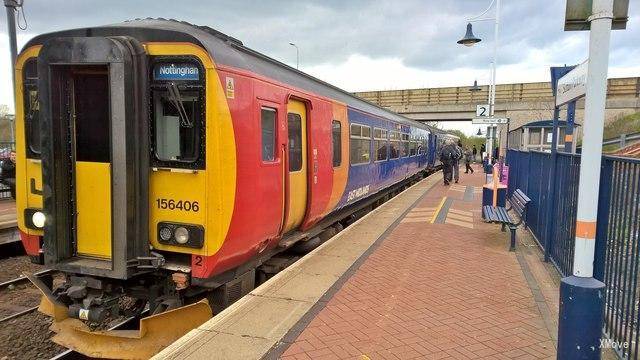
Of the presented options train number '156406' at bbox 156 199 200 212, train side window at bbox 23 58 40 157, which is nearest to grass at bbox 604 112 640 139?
train number '156406' at bbox 156 199 200 212

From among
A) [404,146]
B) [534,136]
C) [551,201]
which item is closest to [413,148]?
[404,146]

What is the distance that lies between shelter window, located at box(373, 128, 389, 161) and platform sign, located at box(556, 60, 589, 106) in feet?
18.1

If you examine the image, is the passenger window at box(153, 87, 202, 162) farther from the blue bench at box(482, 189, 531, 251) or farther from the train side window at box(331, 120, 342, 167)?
the blue bench at box(482, 189, 531, 251)

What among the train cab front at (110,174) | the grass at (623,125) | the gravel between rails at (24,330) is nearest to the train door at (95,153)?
the train cab front at (110,174)

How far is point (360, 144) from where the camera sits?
9.92 meters

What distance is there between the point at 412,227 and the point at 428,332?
17.0 feet

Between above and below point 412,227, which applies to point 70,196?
above

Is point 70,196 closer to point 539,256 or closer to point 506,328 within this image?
point 506,328

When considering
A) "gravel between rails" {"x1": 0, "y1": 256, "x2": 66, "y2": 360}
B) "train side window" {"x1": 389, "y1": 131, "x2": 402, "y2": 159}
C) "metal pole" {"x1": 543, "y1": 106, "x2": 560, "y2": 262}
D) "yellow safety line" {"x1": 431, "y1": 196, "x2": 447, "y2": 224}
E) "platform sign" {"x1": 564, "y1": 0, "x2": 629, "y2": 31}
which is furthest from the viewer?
"train side window" {"x1": 389, "y1": 131, "x2": 402, "y2": 159}

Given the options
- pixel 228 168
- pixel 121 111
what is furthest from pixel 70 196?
pixel 228 168

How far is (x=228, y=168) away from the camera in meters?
4.23

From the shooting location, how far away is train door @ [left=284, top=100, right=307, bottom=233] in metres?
6.03

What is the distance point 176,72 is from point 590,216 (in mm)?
3591

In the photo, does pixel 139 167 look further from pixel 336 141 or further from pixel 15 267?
pixel 15 267
